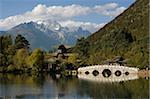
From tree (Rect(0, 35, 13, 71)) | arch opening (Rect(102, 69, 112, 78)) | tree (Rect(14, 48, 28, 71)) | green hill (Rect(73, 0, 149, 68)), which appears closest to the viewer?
tree (Rect(0, 35, 13, 71))

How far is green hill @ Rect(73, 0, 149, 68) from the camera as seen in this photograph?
97.3m

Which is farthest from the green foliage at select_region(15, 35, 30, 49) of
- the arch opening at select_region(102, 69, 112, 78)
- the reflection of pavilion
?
the arch opening at select_region(102, 69, 112, 78)

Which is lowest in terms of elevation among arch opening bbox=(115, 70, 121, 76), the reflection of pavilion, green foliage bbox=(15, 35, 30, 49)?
the reflection of pavilion

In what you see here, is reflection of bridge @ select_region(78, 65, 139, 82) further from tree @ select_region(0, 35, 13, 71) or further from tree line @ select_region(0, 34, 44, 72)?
tree @ select_region(0, 35, 13, 71)

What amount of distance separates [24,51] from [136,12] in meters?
85.5

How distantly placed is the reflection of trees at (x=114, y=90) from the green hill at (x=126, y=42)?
22.2m

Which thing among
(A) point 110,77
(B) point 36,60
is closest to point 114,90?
(A) point 110,77

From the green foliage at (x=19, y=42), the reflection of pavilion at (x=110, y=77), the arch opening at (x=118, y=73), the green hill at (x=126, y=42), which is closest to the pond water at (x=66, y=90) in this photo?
the reflection of pavilion at (x=110, y=77)

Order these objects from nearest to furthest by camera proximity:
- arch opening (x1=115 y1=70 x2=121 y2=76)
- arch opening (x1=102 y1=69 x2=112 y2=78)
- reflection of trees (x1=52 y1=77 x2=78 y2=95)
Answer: reflection of trees (x1=52 y1=77 x2=78 y2=95), arch opening (x1=115 y1=70 x2=121 y2=76), arch opening (x1=102 y1=69 x2=112 y2=78)

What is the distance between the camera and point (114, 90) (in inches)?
2351

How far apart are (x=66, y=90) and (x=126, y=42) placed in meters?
64.0

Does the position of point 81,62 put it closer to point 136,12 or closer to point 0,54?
point 0,54

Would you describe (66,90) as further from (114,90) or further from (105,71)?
(105,71)

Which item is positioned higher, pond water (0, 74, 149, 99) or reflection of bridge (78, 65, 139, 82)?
reflection of bridge (78, 65, 139, 82)
